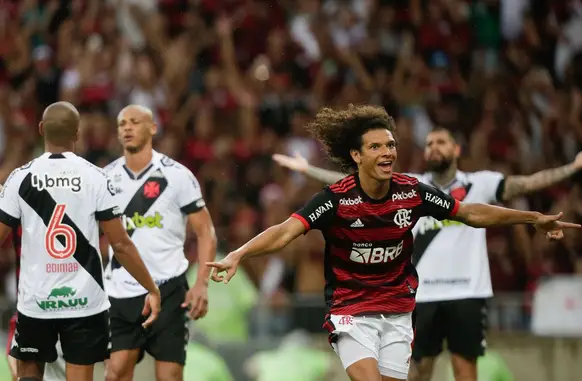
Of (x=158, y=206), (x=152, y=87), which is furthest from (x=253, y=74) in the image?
(x=158, y=206)

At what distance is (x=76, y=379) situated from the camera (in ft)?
24.1

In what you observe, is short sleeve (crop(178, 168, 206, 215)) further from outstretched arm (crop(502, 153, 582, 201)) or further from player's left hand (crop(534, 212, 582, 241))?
player's left hand (crop(534, 212, 582, 241))

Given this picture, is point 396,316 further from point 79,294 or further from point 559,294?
point 559,294

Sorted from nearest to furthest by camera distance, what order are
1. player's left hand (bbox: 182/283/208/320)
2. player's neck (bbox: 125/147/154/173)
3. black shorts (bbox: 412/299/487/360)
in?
player's left hand (bbox: 182/283/208/320)
player's neck (bbox: 125/147/154/173)
black shorts (bbox: 412/299/487/360)

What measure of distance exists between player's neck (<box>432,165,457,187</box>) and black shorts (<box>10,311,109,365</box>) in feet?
11.3

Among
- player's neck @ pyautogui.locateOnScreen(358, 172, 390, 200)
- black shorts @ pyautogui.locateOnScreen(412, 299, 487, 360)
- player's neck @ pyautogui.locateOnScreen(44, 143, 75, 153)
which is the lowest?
black shorts @ pyautogui.locateOnScreen(412, 299, 487, 360)

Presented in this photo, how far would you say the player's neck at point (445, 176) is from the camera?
9562mm

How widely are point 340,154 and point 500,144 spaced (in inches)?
332

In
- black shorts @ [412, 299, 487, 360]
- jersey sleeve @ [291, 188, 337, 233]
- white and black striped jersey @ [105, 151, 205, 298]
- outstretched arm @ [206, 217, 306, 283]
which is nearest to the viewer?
outstretched arm @ [206, 217, 306, 283]

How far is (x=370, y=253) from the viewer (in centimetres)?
720

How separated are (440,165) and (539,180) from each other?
0.85m

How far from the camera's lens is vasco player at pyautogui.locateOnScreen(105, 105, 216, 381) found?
28.4 ft

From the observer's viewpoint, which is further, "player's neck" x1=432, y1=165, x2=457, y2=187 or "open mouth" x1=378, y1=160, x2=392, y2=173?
"player's neck" x1=432, y1=165, x2=457, y2=187

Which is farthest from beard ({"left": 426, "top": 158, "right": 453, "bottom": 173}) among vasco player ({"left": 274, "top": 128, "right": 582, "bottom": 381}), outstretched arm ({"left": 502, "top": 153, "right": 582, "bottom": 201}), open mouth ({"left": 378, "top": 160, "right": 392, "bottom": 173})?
open mouth ({"left": 378, "top": 160, "right": 392, "bottom": 173})
